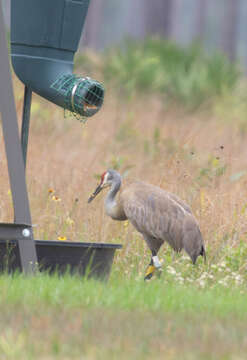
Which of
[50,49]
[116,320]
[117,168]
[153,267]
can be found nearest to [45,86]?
[50,49]

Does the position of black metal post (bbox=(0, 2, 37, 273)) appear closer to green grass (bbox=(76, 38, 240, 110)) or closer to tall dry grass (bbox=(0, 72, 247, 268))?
tall dry grass (bbox=(0, 72, 247, 268))

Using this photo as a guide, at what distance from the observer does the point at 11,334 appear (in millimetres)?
5316

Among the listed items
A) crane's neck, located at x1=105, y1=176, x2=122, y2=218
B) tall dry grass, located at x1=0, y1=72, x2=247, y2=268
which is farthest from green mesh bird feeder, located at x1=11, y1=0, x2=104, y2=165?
tall dry grass, located at x1=0, y1=72, x2=247, y2=268

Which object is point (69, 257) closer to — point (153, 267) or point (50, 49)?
point (153, 267)

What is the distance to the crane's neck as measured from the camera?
875 centimetres

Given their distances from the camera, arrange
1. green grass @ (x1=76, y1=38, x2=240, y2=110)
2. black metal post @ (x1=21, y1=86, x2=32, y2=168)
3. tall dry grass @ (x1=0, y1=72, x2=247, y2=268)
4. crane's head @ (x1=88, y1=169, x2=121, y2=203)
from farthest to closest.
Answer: green grass @ (x1=76, y1=38, x2=240, y2=110), tall dry grass @ (x1=0, y1=72, x2=247, y2=268), crane's head @ (x1=88, y1=169, x2=121, y2=203), black metal post @ (x1=21, y1=86, x2=32, y2=168)

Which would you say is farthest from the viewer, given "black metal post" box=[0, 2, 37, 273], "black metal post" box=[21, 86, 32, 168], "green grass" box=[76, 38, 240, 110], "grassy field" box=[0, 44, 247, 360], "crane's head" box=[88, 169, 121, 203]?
"green grass" box=[76, 38, 240, 110]

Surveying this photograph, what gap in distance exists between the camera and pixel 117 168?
470 inches

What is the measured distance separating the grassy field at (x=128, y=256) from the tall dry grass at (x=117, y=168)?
0.06 ft

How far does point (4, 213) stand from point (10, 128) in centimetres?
206

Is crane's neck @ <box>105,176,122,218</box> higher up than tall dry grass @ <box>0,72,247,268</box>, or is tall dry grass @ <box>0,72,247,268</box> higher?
crane's neck @ <box>105,176,122,218</box>

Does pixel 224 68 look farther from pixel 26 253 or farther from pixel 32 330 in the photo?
pixel 32 330

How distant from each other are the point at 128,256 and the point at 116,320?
3.18 metres

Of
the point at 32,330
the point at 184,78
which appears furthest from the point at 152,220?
the point at 184,78
